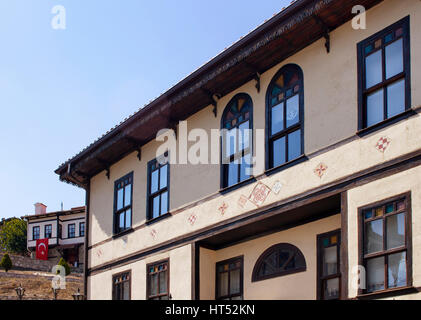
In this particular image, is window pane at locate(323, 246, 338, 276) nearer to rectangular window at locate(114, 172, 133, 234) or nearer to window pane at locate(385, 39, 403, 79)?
window pane at locate(385, 39, 403, 79)

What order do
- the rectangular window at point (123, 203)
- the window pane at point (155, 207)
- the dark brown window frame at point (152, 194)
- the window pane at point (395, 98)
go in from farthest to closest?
1. the rectangular window at point (123, 203)
2. the window pane at point (155, 207)
3. the dark brown window frame at point (152, 194)
4. the window pane at point (395, 98)

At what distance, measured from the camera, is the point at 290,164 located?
15648mm

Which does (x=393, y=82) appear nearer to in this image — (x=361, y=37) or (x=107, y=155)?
(x=361, y=37)

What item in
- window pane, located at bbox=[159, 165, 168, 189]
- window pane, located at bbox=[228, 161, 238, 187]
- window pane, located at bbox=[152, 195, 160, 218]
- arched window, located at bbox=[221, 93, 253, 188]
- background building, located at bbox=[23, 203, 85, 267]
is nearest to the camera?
arched window, located at bbox=[221, 93, 253, 188]

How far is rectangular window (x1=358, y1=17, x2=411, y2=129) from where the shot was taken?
1358 cm

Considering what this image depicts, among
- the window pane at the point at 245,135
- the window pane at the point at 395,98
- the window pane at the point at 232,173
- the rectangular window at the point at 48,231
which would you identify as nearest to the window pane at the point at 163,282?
the window pane at the point at 232,173

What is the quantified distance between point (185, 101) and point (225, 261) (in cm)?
405

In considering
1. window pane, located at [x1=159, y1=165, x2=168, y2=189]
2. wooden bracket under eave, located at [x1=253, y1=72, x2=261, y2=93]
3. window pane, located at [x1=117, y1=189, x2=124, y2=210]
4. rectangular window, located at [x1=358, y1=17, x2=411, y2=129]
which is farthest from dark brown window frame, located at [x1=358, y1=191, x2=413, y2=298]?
window pane, located at [x1=117, y1=189, x2=124, y2=210]

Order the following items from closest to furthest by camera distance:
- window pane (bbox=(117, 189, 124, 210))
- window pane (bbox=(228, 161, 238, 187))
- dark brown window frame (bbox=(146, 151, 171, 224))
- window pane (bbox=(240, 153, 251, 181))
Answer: window pane (bbox=(240, 153, 251, 181)), window pane (bbox=(228, 161, 238, 187)), dark brown window frame (bbox=(146, 151, 171, 224)), window pane (bbox=(117, 189, 124, 210))

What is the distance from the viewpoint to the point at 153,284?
64.4 ft

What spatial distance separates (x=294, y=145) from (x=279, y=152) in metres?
0.50

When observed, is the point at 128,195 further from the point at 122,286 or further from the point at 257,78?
the point at 257,78

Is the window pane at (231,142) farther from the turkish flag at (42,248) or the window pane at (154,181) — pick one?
the turkish flag at (42,248)

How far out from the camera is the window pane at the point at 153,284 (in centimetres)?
1950
